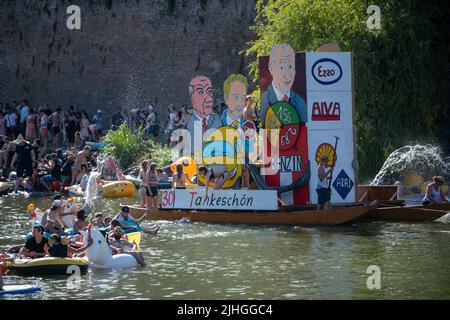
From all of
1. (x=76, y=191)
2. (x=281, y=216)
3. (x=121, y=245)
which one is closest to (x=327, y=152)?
(x=281, y=216)

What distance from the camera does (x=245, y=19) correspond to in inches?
1649

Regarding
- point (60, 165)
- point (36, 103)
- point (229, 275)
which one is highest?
point (36, 103)

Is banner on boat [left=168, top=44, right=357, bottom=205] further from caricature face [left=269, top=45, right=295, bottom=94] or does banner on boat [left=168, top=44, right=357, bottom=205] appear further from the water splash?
the water splash

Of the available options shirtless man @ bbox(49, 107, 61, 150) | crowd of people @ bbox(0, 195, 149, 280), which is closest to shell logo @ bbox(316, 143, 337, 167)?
crowd of people @ bbox(0, 195, 149, 280)

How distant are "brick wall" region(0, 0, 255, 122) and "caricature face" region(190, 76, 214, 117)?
12.5m

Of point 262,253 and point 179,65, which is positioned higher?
point 179,65

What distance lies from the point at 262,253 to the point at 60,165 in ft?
47.3

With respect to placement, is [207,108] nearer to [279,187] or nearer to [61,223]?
[279,187]

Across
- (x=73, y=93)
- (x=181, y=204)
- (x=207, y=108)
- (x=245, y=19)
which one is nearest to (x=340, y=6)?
(x=207, y=108)

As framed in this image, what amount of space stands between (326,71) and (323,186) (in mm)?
2674

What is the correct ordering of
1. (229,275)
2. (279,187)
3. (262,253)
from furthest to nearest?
(279,187), (262,253), (229,275)

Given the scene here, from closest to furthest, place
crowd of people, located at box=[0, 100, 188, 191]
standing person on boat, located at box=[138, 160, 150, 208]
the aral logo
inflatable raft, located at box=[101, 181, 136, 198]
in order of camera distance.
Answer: the aral logo
standing person on boat, located at box=[138, 160, 150, 208]
inflatable raft, located at box=[101, 181, 136, 198]
crowd of people, located at box=[0, 100, 188, 191]

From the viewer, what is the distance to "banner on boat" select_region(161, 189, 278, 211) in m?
25.4

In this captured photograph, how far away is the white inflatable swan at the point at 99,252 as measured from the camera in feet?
64.2
